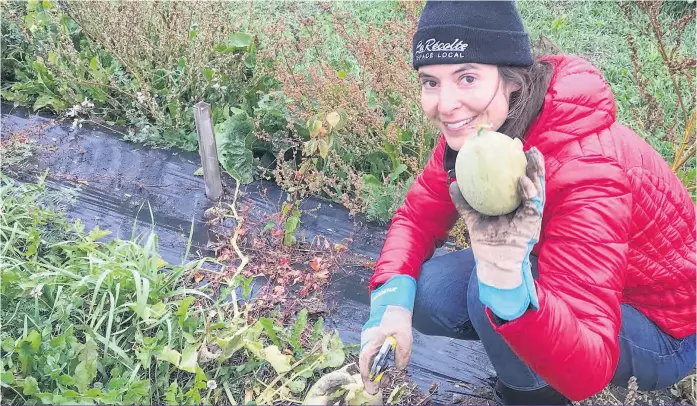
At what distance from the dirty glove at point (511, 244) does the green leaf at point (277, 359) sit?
81cm

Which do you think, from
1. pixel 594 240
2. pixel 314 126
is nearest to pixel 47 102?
pixel 314 126

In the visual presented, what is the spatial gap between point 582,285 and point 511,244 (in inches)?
9.7

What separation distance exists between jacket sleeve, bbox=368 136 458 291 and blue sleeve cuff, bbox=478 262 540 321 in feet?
1.95

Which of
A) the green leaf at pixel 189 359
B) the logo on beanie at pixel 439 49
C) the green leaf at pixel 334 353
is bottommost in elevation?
the green leaf at pixel 189 359

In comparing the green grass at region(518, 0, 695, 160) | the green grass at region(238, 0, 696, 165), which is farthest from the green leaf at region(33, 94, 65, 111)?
the green grass at region(518, 0, 695, 160)

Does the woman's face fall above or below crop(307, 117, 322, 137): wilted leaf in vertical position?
above

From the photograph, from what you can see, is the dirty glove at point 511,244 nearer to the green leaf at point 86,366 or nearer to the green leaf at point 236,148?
the green leaf at point 86,366

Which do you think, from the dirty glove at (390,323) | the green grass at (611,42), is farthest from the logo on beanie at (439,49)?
the green grass at (611,42)

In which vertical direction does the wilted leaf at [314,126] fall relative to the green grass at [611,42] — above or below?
below

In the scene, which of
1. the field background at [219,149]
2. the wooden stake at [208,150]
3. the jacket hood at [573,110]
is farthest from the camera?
the wooden stake at [208,150]

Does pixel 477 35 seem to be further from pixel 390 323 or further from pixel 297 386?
pixel 297 386

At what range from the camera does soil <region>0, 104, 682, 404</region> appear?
6.90 ft

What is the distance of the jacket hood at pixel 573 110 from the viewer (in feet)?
4.69

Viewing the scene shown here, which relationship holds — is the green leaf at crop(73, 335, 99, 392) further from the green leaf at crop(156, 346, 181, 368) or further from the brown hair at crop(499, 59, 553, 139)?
the brown hair at crop(499, 59, 553, 139)
